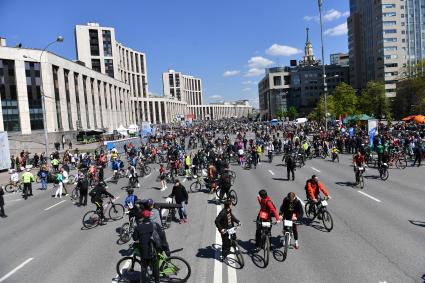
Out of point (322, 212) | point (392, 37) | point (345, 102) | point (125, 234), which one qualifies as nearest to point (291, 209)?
point (322, 212)

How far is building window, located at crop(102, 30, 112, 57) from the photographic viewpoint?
115 m

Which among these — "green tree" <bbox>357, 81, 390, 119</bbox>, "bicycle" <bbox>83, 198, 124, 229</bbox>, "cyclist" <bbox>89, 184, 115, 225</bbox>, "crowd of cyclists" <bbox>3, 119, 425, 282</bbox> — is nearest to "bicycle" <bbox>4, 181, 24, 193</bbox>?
"crowd of cyclists" <bbox>3, 119, 425, 282</bbox>

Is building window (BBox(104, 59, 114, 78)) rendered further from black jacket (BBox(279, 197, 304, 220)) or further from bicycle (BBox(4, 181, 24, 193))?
black jacket (BBox(279, 197, 304, 220))

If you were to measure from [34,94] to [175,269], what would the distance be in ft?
191

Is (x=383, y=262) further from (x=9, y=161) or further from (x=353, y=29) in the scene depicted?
(x=353, y=29)

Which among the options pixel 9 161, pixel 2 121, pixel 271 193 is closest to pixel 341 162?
pixel 271 193

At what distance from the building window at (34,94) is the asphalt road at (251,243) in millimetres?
44775

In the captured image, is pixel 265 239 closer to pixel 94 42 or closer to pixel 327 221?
pixel 327 221

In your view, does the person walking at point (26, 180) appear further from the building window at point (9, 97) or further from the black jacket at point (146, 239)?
the building window at point (9, 97)

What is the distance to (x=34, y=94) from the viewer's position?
58188 mm

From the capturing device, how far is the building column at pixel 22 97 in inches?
2191

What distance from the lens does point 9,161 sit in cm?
3366

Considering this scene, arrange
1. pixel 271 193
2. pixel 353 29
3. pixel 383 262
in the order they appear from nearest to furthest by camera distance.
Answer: pixel 383 262 < pixel 271 193 < pixel 353 29

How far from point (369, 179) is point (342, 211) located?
7.46m
